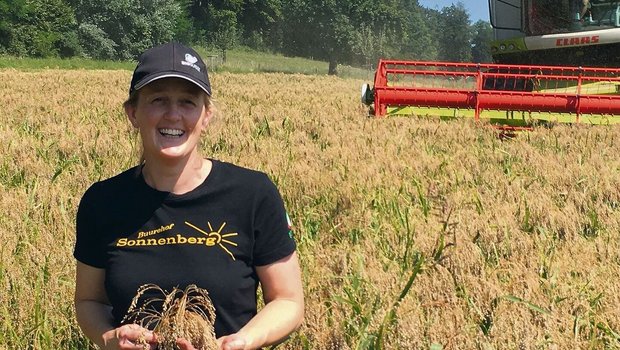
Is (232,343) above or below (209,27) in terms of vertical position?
below

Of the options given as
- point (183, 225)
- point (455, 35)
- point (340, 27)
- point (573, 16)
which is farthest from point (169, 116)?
point (455, 35)

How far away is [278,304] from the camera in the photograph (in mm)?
1923

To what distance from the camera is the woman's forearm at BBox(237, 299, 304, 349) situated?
1769mm

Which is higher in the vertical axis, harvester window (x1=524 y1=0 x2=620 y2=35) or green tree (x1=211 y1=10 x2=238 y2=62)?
green tree (x1=211 y1=10 x2=238 y2=62)

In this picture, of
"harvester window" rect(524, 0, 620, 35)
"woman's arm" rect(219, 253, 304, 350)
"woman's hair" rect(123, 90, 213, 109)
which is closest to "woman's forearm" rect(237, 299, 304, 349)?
"woman's arm" rect(219, 253, 304, 350)

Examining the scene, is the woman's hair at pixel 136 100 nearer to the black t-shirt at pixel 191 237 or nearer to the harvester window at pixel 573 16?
the black t-shirt at pixel 191 237

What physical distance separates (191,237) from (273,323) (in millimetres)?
326

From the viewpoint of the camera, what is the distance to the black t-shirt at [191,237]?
1.87 meters

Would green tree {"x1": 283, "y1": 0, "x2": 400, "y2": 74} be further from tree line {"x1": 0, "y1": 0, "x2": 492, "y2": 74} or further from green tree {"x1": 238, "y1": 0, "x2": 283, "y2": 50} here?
green tree {"x1": 238, "y1": 0, "x2": 283, "y2": 50}

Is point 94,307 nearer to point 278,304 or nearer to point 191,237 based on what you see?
point 191,237

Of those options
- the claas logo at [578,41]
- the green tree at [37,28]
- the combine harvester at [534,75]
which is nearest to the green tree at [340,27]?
Answer: the green tree at [37,28]

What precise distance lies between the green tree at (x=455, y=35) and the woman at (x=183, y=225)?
107 meters

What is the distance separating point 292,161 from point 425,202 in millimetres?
1670

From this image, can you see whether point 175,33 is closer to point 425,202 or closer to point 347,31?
point 347,31
